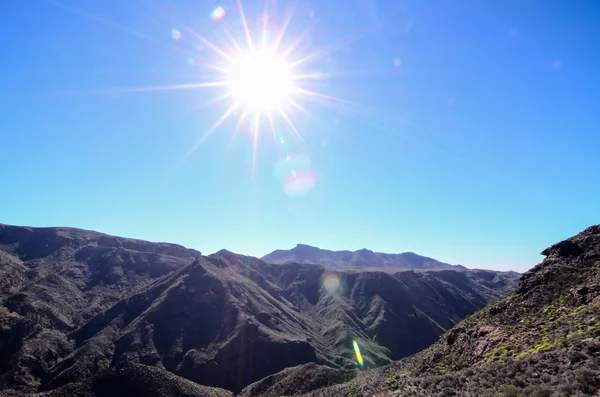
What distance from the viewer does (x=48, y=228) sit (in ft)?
652

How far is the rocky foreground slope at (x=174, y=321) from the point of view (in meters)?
87.5

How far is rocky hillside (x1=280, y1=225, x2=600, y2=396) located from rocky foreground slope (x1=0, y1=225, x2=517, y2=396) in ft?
121

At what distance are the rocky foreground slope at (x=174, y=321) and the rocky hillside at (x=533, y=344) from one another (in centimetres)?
3674

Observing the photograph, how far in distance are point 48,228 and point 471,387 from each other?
A: 240m

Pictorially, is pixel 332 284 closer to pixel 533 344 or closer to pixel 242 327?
pixel 242 327

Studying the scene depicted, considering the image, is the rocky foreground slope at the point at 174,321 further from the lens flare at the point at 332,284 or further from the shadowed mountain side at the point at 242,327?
the lens flare at the point at 332,284

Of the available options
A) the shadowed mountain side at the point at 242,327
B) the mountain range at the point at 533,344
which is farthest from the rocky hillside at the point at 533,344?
the shadowed mountain side at the point at 242,327

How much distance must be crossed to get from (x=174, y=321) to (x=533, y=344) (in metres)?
111

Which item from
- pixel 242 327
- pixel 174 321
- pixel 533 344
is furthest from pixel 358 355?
pixel 533 344

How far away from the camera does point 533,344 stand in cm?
2506

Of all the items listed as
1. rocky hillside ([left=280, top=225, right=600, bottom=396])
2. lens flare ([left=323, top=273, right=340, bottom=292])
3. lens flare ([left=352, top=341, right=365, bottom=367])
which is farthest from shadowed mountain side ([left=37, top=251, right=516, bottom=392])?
rocky hillside ([left=280, top=225, right=600, bottom=396])

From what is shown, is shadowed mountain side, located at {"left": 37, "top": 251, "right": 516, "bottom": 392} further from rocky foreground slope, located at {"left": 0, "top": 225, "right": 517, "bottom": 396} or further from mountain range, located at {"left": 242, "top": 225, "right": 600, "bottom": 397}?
mountain range, located at {"left": 242, "top": 225, "right": 600, "bottom": 397}

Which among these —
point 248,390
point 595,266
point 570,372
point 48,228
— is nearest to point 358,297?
point 248,390

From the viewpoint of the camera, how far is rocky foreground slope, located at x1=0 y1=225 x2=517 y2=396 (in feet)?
287
